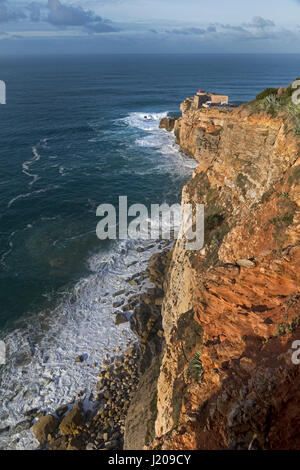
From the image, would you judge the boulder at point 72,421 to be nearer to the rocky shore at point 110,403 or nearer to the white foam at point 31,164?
the rocky shore at point 110,403

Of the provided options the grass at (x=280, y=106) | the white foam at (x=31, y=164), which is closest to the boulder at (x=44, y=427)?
the grass at (x=280, y=106)

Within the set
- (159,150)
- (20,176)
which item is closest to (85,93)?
(159,150)

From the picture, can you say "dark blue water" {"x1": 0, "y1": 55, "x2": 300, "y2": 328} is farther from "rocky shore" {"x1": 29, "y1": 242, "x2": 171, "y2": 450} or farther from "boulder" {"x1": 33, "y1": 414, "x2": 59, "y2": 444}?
"boulder" {"x1": 33, "y1": 414, "x2": 59, "y2": 444}

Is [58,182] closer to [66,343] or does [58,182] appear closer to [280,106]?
[66,343]

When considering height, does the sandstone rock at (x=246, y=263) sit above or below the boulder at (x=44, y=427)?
above

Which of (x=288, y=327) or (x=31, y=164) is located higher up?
(x=31, y=164)

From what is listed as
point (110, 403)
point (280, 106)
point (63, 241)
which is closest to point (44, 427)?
point (110, 403)
